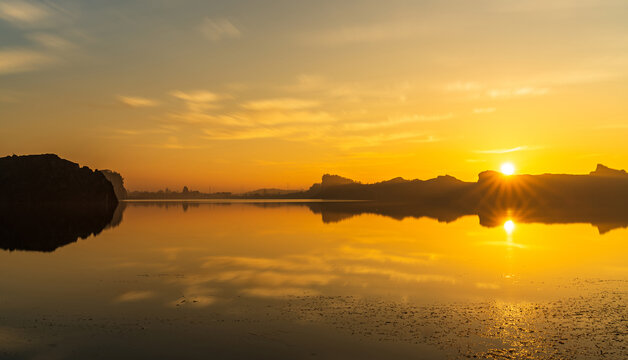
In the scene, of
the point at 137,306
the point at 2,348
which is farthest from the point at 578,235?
the point at 2,348

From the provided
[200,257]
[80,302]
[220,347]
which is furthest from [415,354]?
[200,257]

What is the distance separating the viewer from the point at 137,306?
2630 centimetres

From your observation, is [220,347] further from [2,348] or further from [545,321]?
[545,321]

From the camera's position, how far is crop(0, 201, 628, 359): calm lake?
19.3m

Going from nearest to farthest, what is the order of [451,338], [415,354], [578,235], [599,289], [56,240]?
[415,354]
[451,338]
[599,289]
[56,240]
[578,235]

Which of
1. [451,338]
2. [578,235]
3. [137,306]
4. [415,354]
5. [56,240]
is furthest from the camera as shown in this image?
[578,235]

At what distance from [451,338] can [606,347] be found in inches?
260

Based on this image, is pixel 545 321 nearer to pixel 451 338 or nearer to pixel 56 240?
pixel 451 338

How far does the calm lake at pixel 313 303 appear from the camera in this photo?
19.3 meters

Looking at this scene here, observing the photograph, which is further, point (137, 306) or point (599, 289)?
point (599, 289)

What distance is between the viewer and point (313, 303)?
1068 inches

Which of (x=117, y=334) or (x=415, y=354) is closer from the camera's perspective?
(x=415, y=354)

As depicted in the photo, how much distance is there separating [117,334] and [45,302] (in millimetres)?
9708

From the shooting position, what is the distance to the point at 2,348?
1886cm
